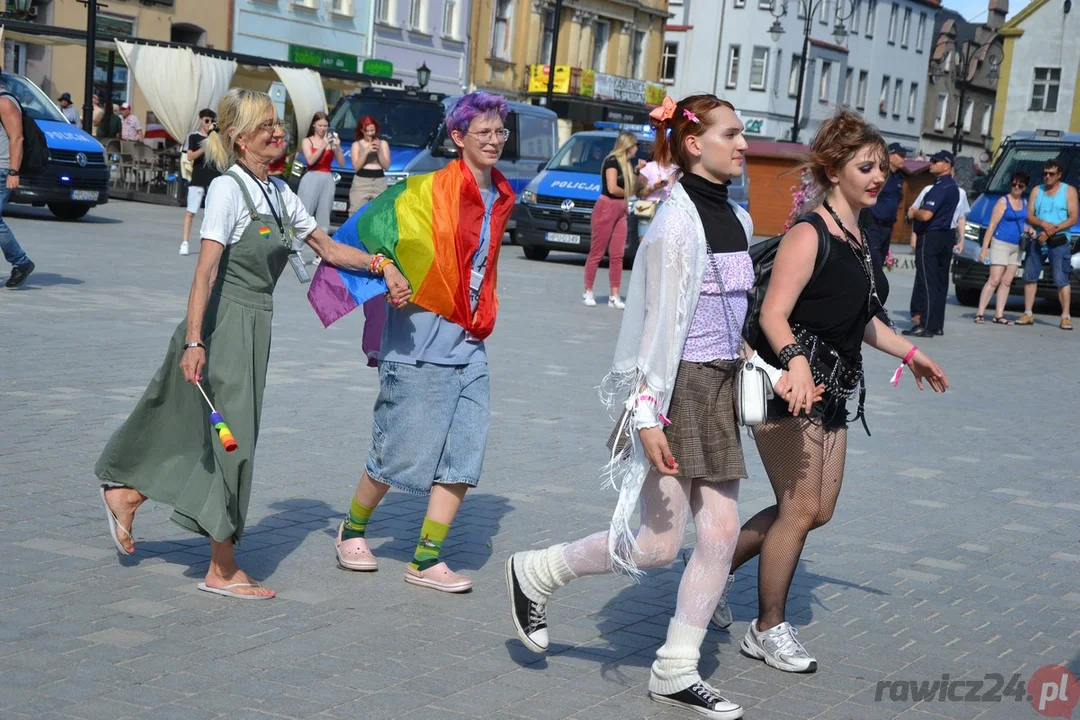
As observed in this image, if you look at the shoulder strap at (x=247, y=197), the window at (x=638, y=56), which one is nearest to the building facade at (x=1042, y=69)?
the window at (x=638, y=56)

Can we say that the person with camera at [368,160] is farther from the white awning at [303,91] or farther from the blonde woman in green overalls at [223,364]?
the blonde woman in green overalls at [223,364]

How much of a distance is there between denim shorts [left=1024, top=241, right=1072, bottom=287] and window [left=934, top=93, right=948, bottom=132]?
7609 cm

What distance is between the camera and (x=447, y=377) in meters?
5.37

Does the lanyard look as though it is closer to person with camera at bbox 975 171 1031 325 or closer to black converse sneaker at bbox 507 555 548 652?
black converse sneaker at bbox 507 555 548 652

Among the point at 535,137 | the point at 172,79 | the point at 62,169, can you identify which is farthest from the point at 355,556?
the point at 172,79

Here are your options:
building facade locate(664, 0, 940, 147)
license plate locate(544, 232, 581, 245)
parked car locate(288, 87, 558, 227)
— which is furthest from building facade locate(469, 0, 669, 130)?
license plate locate(544, 232, 581, 245)

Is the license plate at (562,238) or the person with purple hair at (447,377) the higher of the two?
the person with purple hair at (447,377)

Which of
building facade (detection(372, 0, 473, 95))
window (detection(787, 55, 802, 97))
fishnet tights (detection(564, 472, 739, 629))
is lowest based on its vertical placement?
fishnet tights (detection(564, 472, 739, 629))

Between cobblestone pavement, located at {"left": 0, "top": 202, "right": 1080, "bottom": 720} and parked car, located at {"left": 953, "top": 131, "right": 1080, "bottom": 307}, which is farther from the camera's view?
parked car, located at {"left": 953, "top": 131, "right": 1080, "bottom": 307}

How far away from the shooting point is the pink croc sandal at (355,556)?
18.2 feet

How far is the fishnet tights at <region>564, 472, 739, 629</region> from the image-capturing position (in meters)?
4.35

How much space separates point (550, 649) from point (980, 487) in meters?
3.94

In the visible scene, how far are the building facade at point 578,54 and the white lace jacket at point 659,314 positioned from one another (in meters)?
47.0

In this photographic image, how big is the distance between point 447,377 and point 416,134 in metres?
19.0
